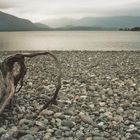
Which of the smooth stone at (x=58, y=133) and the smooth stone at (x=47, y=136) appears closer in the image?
the smooth stone at (x=47, y=136)

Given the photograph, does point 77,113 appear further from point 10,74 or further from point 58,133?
point 10,74

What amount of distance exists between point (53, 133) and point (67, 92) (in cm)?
440

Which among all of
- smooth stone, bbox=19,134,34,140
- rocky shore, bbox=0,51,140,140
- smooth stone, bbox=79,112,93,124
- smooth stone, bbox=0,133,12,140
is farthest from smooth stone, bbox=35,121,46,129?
smooth stone, bbox=79,112,93,124

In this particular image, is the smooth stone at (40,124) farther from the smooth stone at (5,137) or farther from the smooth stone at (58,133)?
the smooth stone at (5,137)

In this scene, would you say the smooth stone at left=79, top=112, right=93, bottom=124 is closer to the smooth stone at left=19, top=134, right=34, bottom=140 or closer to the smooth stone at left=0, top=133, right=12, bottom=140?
the smooth stone at left=19, top=134, right=34, bottom=140

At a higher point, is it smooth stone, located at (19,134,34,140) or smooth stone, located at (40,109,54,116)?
smooth stone, located at (40,109,54,116)

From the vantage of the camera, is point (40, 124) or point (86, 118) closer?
point (40, 124)

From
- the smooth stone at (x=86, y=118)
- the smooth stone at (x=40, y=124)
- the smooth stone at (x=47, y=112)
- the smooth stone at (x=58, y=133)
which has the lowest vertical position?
the smooth stone at (x=58, y=133)

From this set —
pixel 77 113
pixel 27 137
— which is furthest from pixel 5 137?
pixel 77 113

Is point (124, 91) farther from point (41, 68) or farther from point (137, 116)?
point (41, 68)

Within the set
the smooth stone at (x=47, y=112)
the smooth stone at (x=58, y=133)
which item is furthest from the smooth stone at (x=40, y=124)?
the smooth stone at (x=47, y=112)

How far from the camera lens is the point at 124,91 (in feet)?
44.5

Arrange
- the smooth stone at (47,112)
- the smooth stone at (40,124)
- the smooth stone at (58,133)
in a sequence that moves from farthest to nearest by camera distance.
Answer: the smooth stone at (47,112)
the smooth stone at (40,124)
the smooth stone at (58,133)

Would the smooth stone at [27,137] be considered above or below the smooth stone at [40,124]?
below
